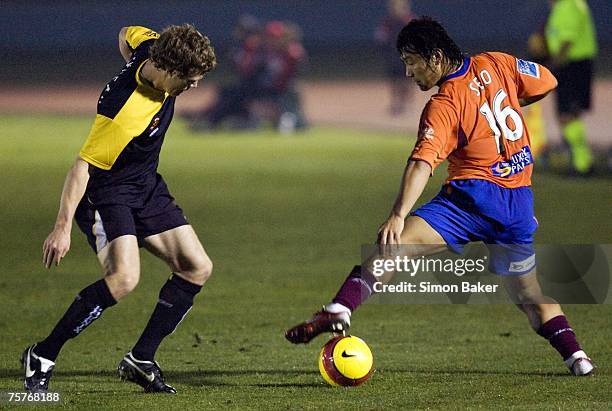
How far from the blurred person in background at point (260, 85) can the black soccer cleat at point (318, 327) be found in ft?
52.9

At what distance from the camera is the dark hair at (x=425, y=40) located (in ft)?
20.5

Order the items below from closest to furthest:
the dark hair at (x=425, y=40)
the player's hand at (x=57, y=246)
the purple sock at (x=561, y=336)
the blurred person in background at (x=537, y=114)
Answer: the player's hand at (x=57, y=246)
the dark hair at (x=425, y=40)
the purple sock at (x=561, y=336)
the blurred person in background at (x=537, y=114)

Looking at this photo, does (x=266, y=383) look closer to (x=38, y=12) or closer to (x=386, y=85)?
(x=386, y=85)

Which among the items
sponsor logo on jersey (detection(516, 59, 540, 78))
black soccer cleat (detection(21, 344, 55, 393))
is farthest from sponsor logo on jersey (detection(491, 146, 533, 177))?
black soccer cleat (detection(21, 344, 55, 393))

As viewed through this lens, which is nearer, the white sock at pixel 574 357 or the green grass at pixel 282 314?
the green grass at pixel 282 314

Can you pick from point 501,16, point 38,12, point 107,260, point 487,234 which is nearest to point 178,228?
point 107,260

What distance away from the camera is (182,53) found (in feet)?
19.4

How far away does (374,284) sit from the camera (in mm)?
6348

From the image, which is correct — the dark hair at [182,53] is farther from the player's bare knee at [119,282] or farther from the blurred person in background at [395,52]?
the blurred person in background at [395,52]

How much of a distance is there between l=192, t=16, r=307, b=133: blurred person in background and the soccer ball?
16.0 metres

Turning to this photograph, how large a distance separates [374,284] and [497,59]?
1.38m

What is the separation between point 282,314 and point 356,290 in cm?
253

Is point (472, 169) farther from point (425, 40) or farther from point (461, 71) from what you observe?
point (425, 40)

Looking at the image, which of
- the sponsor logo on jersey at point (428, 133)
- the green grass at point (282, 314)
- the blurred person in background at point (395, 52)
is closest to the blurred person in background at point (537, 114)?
the green grass at point (282, 314)
